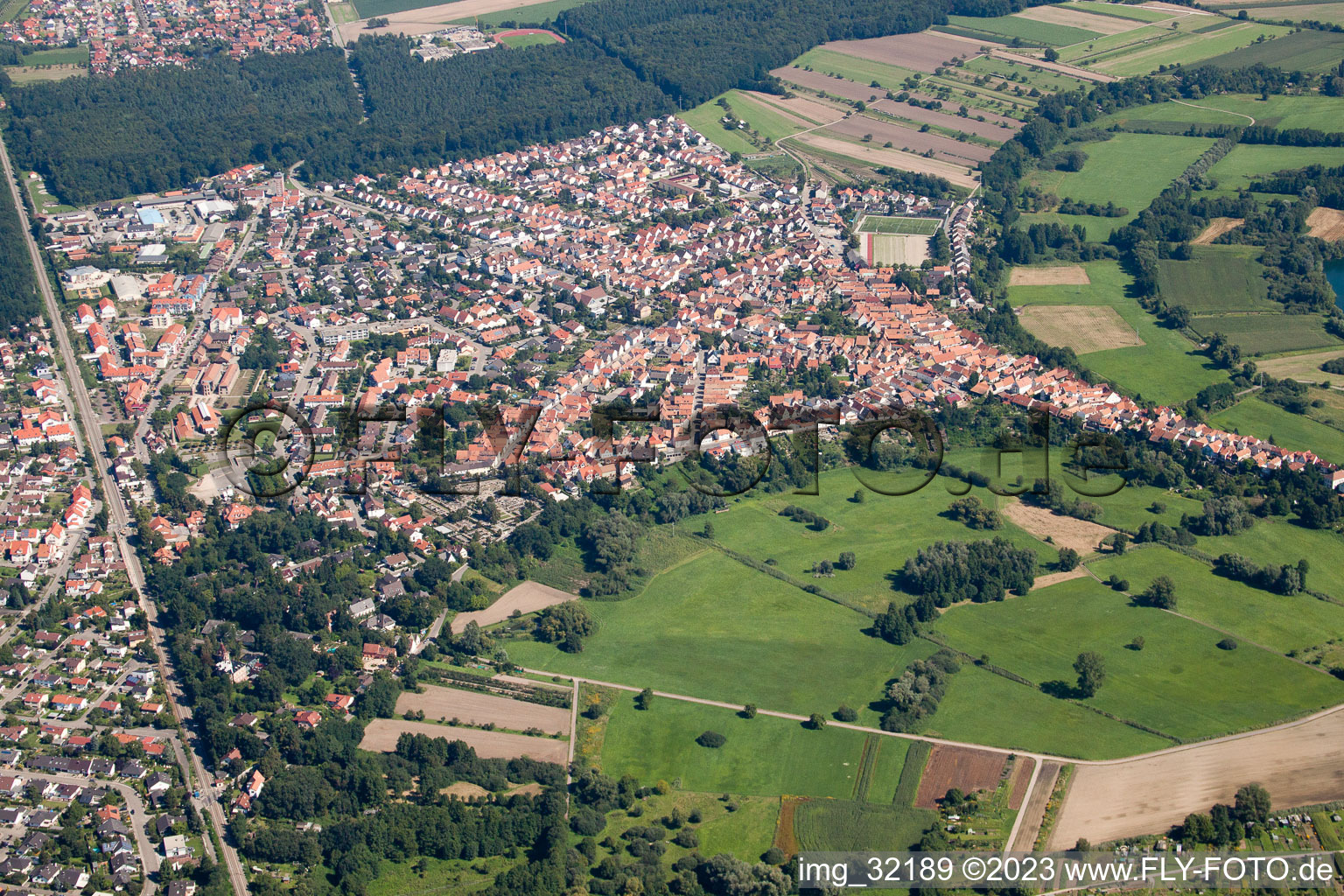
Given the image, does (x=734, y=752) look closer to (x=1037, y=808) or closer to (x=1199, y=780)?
(x=1037, y=808)

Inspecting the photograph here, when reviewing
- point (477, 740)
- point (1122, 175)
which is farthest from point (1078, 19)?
point (477, 740)

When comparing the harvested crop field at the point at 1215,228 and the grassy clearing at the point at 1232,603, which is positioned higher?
the harvested crop field at the point at 1215,228

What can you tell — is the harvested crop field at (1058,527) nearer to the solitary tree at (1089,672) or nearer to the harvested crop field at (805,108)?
the solitary tree at (1089,672)

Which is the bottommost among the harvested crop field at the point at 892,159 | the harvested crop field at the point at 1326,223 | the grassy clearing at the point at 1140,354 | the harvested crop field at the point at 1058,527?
the harvested crop field at the point at 1058,527

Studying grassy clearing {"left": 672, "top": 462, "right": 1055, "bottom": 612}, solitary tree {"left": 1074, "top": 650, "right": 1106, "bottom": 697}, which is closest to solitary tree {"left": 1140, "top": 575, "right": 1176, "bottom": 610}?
grassy clearing {"left": 672, "top": 462, "right": 1055, "bottom": 612}

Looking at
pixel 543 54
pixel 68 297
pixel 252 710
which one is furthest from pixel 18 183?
pixel 252 710

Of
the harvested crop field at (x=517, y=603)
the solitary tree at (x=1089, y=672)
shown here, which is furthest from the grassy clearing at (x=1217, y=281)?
the harvested crop field at (x=517, y=603)

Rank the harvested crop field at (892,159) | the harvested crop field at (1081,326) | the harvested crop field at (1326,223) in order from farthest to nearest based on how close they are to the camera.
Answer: the harvested crop field at (892,159), the harvested crop field at (1326,223), the harvested crop field at (1081,326)

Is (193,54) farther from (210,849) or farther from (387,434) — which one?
(210,849)
